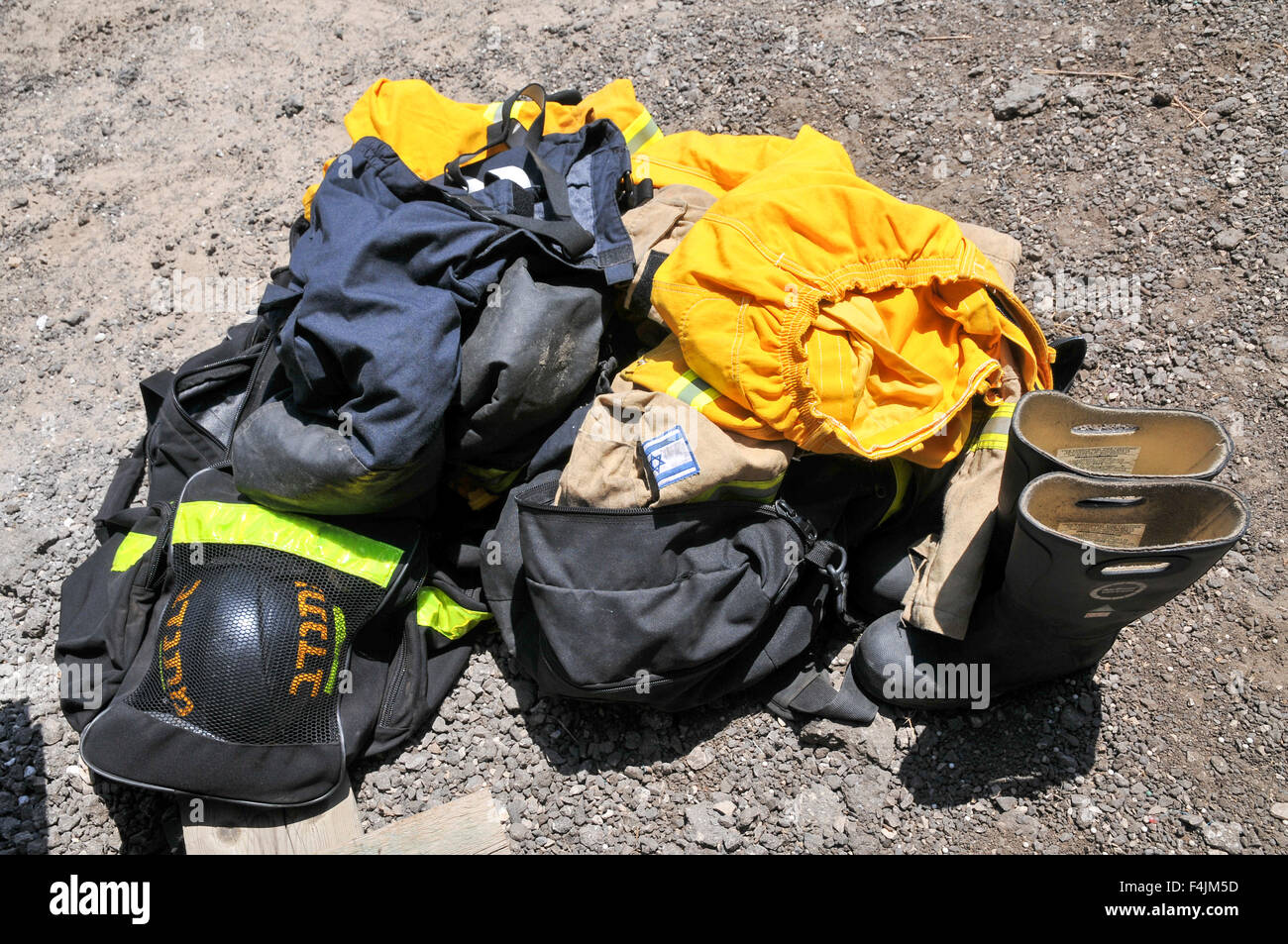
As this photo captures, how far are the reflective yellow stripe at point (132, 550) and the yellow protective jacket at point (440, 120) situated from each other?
3.92 feet

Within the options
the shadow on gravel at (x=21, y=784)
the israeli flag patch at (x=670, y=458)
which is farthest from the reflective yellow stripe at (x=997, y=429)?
the shadow on gravel at (x=21, y=784)

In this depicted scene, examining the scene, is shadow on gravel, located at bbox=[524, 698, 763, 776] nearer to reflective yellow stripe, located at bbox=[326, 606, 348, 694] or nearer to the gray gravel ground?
the gray gravel ground

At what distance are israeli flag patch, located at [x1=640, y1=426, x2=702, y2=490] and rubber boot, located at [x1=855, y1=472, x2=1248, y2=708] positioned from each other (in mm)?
766

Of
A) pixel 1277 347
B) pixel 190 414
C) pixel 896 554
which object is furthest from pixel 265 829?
pixel 1277 347

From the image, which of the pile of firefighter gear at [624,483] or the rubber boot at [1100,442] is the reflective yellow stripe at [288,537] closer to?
the pile of firefighter gear at [624,483]

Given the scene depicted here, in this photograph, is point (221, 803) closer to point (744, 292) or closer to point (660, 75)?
point (744, 292)

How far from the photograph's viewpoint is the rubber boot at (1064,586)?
1.82m

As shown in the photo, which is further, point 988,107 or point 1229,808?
point 988,107

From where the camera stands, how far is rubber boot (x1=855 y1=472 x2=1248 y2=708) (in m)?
1.82

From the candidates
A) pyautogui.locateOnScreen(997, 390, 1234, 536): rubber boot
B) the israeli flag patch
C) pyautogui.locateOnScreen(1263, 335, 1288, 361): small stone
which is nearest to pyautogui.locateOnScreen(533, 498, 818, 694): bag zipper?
the israeli flag patch

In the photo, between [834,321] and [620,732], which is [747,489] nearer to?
[834,321]

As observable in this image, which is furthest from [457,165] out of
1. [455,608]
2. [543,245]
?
[455,608]

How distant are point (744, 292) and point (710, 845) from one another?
1485mm
